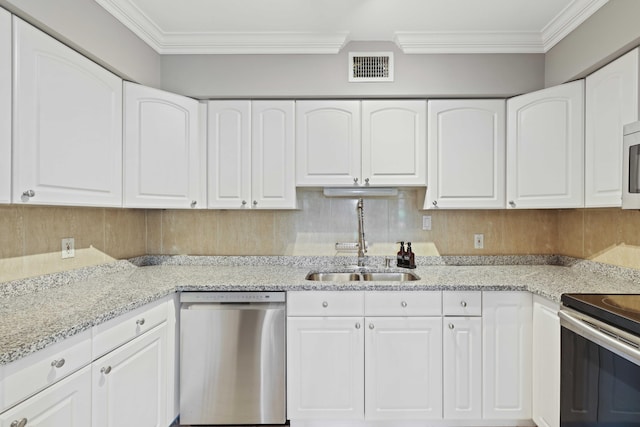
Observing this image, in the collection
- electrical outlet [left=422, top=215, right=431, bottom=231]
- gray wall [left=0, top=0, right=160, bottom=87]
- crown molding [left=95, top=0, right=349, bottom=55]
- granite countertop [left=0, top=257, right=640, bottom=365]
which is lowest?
granite countertop [left=0, top=257, right=640, bottom=365]

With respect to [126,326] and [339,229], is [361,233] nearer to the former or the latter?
[339,229]

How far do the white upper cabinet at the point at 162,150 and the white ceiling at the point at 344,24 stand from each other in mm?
399

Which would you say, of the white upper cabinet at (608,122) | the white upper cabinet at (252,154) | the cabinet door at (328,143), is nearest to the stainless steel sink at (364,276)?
the white upper cabinet at (252,154)

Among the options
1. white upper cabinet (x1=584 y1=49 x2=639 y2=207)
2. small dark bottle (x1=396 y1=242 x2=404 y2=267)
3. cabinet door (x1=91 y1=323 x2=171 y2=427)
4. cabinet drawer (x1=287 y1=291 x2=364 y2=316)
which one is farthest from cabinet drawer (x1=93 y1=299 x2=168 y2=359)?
white upper cabinet (x1=584 y1=49 x2=639 y2=207)

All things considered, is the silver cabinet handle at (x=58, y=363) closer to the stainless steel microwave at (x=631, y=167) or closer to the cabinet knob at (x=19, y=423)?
the cabinet knob at (x=19, y=423)

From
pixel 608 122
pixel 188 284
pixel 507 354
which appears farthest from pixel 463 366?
pixel 188 284

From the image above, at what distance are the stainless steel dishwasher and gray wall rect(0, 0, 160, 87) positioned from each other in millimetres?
1350

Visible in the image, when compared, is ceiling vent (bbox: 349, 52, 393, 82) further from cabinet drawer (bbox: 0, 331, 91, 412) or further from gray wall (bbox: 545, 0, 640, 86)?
cabinet drawer (bbox: 0, 331, 91, 412)

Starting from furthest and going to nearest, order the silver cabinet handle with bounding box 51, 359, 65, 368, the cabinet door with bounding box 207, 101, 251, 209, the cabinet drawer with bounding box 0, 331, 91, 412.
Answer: the cabinet door with bounding box 207, 101, 251, 209 → the silver cabinet handle with bounding box 51, 359, 65, 368 → the cabinet drawer with bounding box 0, 331, 91, 412

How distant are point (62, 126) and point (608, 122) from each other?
8.65 feet

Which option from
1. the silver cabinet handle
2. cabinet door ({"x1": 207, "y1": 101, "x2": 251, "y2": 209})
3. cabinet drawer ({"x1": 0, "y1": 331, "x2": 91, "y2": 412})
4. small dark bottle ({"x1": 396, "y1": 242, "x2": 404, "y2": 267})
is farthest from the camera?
small dark bottle ({"x1": 396, "y1": 242, "x2": 404, "y2": 267})

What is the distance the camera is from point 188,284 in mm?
2055

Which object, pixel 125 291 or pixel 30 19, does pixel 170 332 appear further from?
pixel 30 19

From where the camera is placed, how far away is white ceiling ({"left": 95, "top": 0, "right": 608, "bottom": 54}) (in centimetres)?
204
